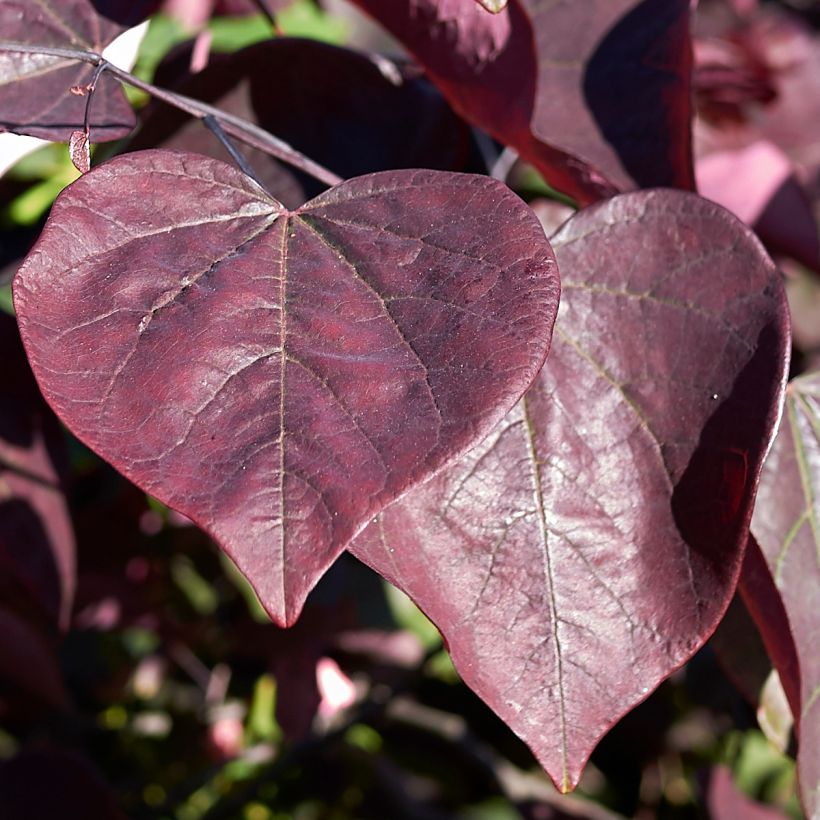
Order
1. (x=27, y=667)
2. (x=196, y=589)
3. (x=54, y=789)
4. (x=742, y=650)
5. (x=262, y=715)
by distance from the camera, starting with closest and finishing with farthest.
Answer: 1. (x=742, y=650)
2. (x=54, y=789)
3. (x=27, y=667)
4. (x=262, y=715)
5. (x=196, y=589)

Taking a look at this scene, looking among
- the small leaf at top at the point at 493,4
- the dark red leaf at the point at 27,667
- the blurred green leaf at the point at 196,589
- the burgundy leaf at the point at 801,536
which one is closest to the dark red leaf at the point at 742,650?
the burgundy leaf at the point at 801,536

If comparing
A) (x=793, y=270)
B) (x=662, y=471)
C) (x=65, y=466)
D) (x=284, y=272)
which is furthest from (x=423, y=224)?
(x=793, y=270)

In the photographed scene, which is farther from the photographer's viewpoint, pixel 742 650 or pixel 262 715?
pixel 262 715

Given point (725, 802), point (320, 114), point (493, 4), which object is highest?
point (493, 4)

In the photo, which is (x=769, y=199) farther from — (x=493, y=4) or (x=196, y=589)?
(x=196, y=589)

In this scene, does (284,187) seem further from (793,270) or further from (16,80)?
(793,270)

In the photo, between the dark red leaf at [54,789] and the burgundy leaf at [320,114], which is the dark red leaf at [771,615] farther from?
the dark red leaf at [54,789]

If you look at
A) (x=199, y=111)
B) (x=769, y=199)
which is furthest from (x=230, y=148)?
(x=769, y=199)
